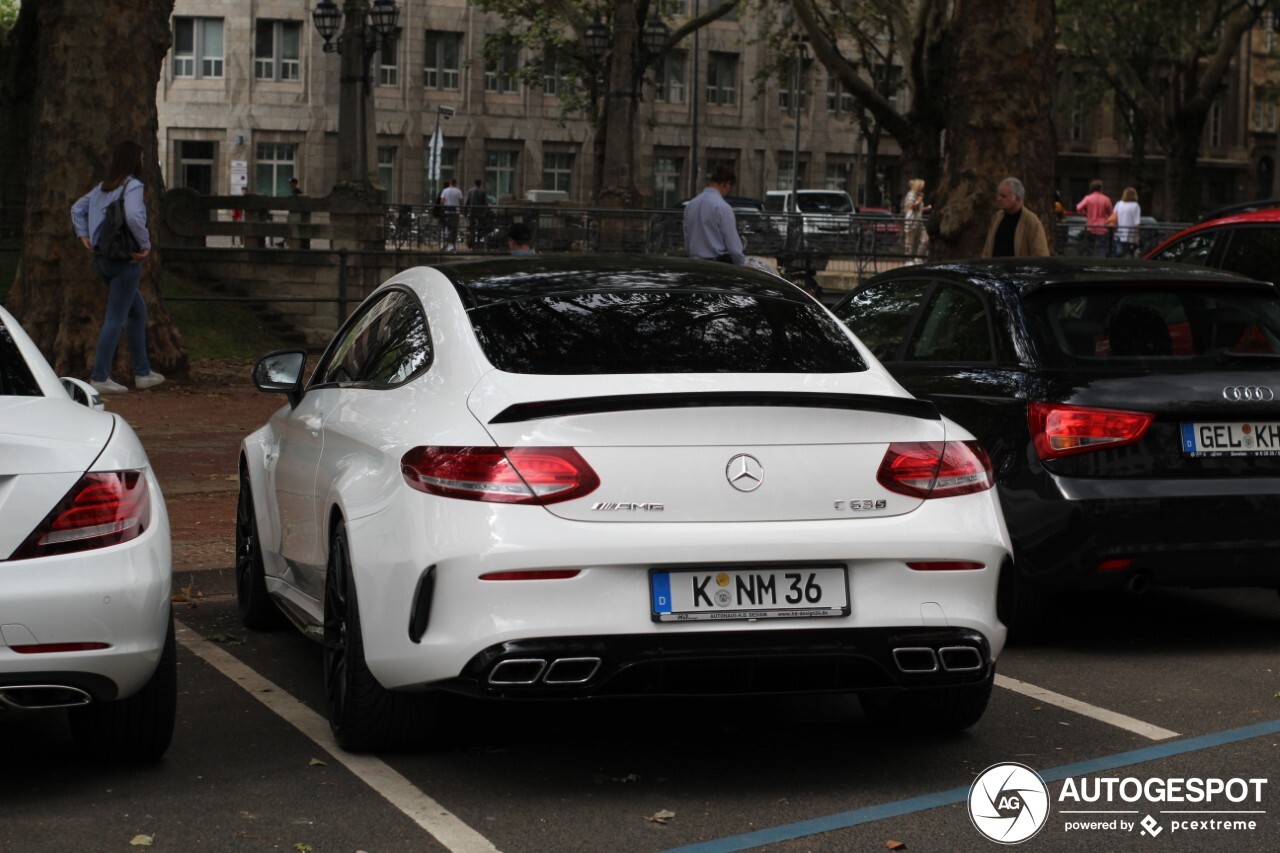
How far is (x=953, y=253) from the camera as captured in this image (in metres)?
16.9

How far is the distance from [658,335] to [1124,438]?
2.30 meters

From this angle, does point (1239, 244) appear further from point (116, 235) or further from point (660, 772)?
point (116, 235)

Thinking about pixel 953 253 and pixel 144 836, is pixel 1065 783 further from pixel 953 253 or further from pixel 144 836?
pixel 953 253

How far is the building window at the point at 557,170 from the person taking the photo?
73.9m

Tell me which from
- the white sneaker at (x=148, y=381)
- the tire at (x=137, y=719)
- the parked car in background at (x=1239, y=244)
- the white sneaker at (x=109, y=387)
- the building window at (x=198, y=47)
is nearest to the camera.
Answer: the tire at (x=137, y=719)

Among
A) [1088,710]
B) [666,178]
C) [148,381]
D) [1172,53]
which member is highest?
[1172,53]

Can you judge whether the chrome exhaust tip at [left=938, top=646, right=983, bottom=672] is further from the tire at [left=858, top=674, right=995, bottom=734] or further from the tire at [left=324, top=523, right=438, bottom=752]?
the tire at [left=324, top=523, right=438, bottom=752]

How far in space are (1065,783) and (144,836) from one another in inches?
95.0

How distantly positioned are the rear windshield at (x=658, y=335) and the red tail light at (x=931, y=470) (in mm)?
428

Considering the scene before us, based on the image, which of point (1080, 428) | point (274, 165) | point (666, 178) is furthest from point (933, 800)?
point (666, 178)

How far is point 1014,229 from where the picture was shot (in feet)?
46.4

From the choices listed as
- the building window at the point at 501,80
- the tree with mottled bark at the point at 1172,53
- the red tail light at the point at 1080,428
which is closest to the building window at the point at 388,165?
the building window at the point at 501,80

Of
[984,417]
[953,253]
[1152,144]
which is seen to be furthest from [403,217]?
[1152,144]

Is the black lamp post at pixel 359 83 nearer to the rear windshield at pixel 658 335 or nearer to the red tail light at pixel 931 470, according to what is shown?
the rear windshield at pixel 658 335
